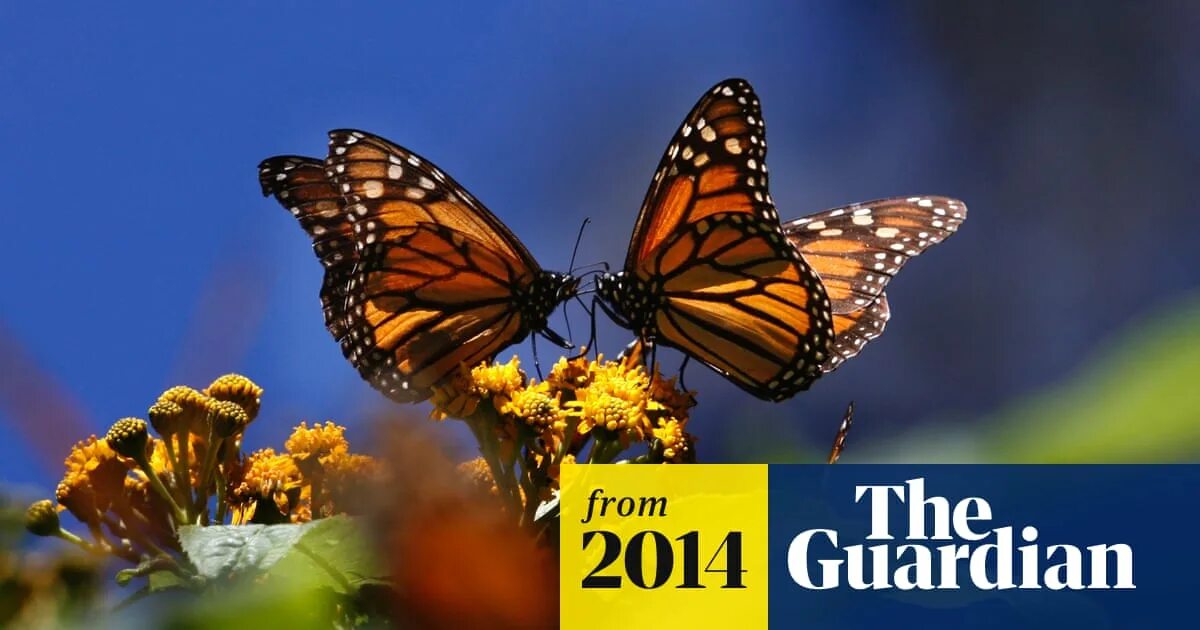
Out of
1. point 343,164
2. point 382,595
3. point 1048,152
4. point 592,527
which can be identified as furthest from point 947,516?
point 1048,152

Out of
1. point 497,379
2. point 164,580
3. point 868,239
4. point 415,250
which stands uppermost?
point 868,239

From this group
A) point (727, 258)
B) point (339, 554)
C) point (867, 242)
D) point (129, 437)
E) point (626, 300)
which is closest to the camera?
point (339, 554)

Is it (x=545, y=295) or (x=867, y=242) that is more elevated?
(x=867, y=242)

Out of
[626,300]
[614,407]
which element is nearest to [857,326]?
[626,300]

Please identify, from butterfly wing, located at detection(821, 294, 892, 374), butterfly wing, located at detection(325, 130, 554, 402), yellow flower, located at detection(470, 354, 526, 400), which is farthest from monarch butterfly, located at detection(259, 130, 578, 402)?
butterfly wing, located at detection(821, 294, 892, 374)

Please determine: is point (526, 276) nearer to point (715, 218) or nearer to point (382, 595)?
point (715, 218)

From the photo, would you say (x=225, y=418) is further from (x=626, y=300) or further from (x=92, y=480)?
(x=626, y=300)
